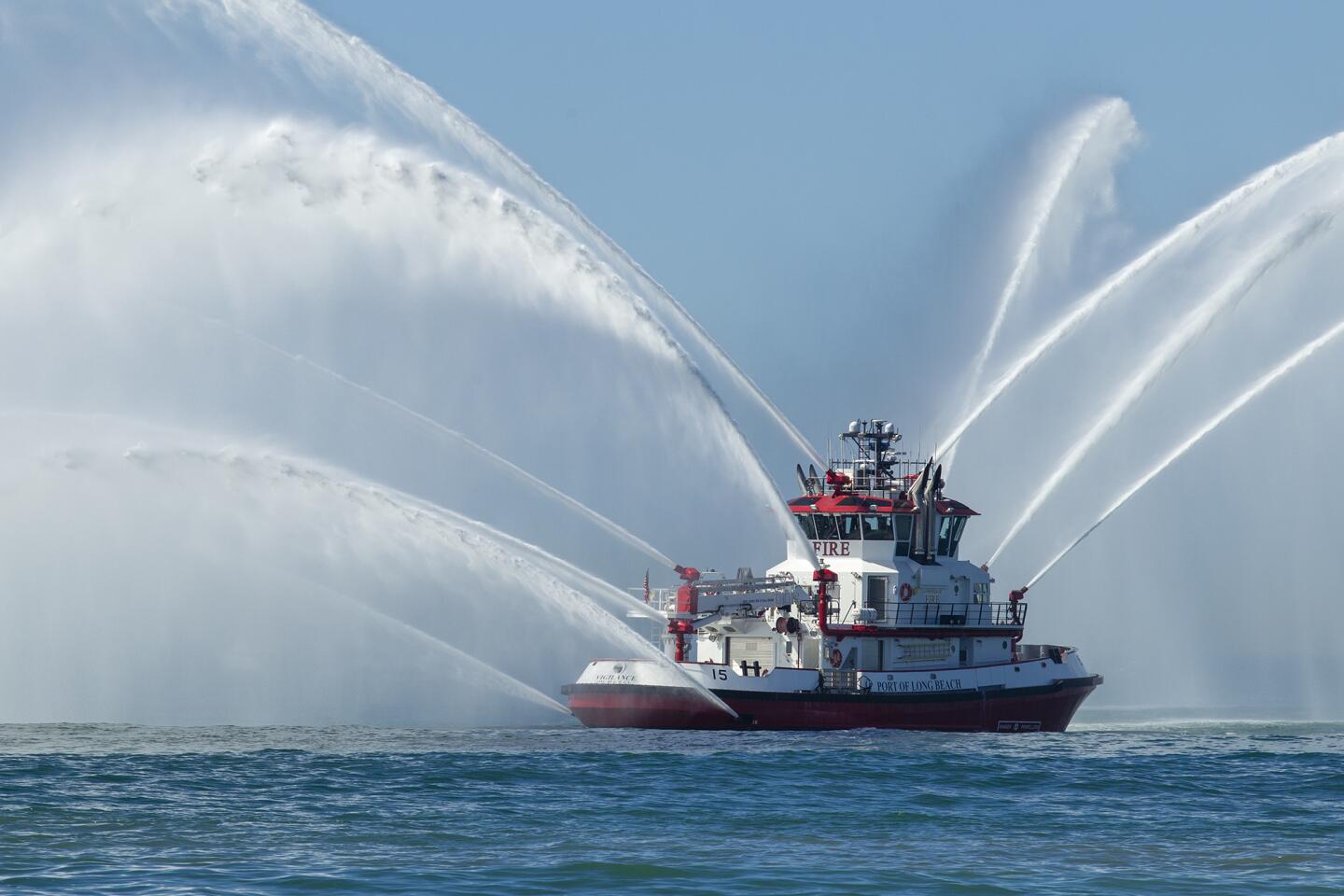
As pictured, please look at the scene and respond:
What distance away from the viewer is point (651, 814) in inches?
1080

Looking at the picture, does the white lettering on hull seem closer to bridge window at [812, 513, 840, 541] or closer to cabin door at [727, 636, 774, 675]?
cabin door at [727, 636, 774, 675]

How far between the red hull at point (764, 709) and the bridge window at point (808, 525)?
5490 millimetres

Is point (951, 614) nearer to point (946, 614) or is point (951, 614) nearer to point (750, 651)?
point (946, 614)

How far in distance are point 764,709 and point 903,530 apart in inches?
283

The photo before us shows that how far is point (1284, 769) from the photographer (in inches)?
1394

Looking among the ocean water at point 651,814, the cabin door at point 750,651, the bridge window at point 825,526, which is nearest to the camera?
the ocean water at point 651,814

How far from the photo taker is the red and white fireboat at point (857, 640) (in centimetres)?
→ 4150

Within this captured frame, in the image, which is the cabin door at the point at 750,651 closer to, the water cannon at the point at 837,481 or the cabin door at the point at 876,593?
the cabin door at the point at 876,593

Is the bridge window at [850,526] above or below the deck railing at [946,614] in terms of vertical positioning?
above

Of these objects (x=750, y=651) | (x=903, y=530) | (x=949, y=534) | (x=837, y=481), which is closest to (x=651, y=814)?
(x=750, y=651)

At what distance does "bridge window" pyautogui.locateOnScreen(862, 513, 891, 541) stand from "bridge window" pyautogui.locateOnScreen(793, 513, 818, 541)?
1.49m

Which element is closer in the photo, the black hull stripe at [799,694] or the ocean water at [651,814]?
the ocean water at [651,814]

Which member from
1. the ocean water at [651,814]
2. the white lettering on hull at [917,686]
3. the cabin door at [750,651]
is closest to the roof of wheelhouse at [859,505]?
the cabin door at [750,651]

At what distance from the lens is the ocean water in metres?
22.0
